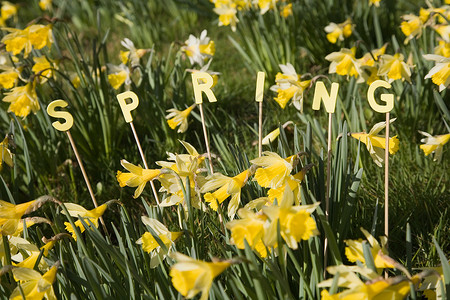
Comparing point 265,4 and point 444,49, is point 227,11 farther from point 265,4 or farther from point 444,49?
point 444,49

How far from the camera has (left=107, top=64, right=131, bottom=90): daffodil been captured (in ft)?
8.48

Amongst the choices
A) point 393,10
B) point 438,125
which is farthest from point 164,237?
point 393,10

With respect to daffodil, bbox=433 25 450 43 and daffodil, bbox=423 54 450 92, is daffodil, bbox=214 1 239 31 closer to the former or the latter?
daffodil, bbox=433 25 450 43

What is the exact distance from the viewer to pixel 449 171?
86.1 inches

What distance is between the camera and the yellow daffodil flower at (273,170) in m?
1.31

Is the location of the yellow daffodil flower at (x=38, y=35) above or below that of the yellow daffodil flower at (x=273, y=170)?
above

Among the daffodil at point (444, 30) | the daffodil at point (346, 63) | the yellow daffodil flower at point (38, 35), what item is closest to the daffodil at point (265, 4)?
the daffodil at point (346, 63)

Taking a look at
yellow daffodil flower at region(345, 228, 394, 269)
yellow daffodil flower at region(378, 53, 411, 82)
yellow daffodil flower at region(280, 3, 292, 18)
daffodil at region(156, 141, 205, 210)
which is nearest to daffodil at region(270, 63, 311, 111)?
yellow daffodil flower at region(378, 53, 411, 82)

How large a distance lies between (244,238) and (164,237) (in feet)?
1.16

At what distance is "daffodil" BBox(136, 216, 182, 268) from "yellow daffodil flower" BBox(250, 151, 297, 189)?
30 centimetres

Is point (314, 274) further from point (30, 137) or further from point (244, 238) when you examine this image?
point (30, 137)

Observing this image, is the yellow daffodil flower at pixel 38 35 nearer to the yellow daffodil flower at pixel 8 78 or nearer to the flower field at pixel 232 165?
the flower field at pixel 232 165

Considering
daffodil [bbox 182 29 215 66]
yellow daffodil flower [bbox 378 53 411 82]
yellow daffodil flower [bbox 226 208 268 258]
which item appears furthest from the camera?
daffodil [bbox 182 29 215 66]

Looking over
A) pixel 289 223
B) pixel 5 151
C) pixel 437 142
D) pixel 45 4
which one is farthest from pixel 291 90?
pixel 45 4
